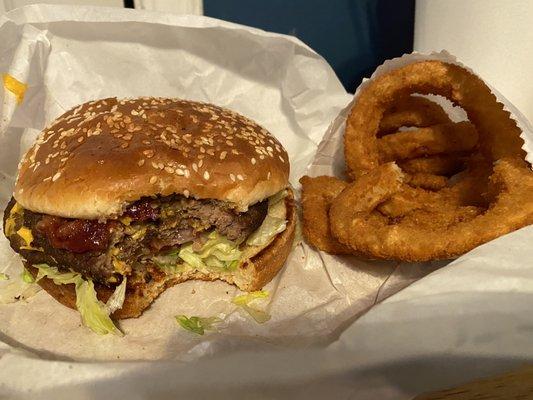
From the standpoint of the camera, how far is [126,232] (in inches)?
68.8

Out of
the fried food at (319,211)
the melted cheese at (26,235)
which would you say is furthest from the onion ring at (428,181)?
the melted cheese at (26,235)

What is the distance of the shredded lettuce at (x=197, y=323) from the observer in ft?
5.81

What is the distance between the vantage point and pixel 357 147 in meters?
2.13

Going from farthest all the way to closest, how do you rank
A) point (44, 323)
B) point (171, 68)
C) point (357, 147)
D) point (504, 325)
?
1. point (171, 68)
2. point (357, 147)
3. point (44, 323)
4. point (504, 325)

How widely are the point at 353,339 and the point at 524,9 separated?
54.5 inches

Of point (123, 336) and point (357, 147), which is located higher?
point (357, 147)

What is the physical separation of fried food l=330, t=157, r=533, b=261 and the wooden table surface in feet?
1.28

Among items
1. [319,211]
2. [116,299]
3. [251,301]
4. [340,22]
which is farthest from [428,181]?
[340,22]

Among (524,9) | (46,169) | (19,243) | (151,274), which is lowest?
(151,274)

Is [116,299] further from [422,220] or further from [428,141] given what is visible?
[428,141]

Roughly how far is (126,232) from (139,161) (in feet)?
0.77

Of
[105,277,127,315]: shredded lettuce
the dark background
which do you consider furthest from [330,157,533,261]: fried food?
the dark background

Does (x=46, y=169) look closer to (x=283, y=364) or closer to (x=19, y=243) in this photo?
(x=19, y=243)

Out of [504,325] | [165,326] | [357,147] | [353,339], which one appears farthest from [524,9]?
[165,326]
